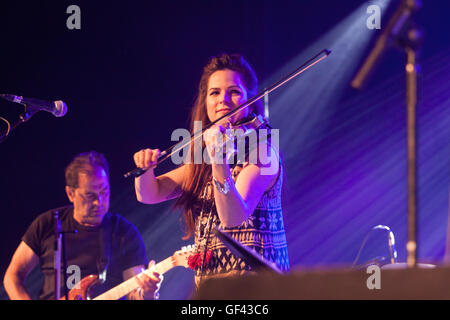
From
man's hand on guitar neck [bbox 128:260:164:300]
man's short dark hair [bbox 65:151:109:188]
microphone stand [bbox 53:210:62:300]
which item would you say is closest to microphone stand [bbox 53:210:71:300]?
microphone stand [bbox 53:210:62:300]

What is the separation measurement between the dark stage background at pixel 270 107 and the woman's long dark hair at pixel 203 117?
3.82ft

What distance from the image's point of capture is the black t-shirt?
298cm

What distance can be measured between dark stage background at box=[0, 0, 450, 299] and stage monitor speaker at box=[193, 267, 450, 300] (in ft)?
8.02

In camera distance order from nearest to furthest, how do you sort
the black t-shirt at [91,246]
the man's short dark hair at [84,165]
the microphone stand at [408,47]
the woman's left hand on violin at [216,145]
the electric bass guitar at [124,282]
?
the microphone stand at [408,47] < the woman's left hand on violin at [216,145] < the electric bass guitar at [124,282] < the black t-shirt at [91,246] < the man's short dark hair at [84,165]

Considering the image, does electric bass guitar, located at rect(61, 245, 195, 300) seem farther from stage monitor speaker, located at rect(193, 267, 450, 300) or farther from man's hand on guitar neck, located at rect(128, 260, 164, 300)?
stage monitor speaker, located at rect(193, 267, 450, 300)

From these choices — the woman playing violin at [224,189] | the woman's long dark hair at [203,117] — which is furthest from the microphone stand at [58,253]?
the woman's long dark hair at [203,117]

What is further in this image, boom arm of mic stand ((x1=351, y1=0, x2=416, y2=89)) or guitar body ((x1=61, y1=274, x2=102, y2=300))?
guitar body ((x1=61, y1=274, x2=102, y2=300))

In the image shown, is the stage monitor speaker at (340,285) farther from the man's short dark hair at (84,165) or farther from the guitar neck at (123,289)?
the man's short dark hair at (84,165)

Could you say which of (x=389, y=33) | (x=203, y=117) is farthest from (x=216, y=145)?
(x=389, y=33)

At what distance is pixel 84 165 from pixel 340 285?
256cm

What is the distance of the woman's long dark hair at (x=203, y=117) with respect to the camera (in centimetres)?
193

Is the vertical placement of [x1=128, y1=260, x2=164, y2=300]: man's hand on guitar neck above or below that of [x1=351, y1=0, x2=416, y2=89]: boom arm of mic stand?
below

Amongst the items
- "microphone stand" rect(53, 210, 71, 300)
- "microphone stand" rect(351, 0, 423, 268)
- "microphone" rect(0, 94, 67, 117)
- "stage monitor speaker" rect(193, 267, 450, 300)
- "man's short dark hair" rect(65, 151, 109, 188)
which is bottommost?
"stage monitor speaker" rect(193, 267, 450, 300)

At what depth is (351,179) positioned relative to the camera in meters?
3.25
